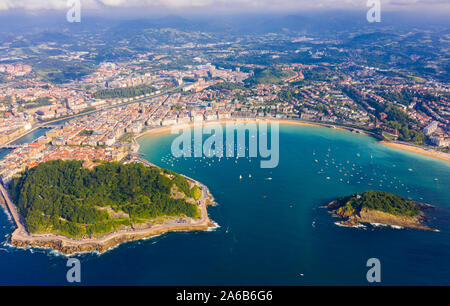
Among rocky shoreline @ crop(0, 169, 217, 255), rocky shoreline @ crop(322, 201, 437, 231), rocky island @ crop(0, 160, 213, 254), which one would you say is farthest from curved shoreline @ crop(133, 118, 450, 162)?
rocky shoreline @ crop(0, 169, 217, 255)

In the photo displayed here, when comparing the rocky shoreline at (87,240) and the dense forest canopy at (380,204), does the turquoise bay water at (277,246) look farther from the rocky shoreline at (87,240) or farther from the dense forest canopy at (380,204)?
the dense forest canopy at (380,204)

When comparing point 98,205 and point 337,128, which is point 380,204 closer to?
point 98,205

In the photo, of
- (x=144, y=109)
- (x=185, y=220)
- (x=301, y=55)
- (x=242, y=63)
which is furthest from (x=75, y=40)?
(x=185, y=220)

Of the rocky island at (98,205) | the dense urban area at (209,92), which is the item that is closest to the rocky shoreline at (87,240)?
the rocky island at (98,205)

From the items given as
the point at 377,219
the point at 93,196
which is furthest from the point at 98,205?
the point at 377,219

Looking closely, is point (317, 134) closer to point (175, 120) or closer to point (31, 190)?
point (175, 120)

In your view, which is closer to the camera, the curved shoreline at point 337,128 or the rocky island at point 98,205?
the rocky island at point 98,205
